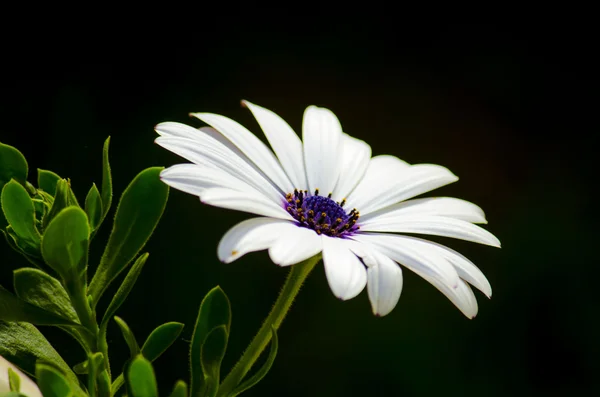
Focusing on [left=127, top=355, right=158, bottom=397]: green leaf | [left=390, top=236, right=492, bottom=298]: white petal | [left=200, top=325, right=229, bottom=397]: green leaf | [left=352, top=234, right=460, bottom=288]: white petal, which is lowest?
[left=127, top=355, right=158, bottom=397]: green leaf

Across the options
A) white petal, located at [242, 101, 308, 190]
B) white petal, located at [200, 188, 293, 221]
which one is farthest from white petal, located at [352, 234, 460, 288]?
white petal, located at [242, 101, 308, 190]

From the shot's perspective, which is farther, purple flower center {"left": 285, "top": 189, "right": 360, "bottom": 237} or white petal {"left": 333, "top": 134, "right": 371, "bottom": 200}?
white petal {"left": 333, "top": 134, "right": 371, "bottom": 200}

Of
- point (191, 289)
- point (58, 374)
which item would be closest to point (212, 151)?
point (58, 374)

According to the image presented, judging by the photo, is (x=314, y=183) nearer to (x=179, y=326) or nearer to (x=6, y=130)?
(x=179, y=326)

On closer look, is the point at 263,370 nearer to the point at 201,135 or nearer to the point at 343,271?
the point at 343,271

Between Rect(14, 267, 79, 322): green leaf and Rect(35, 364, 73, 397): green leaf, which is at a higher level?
Rect(14, 267, 79, 322): green leaf

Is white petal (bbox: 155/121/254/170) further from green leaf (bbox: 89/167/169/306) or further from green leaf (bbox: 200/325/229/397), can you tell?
green leaf (bbox: 200/325/229/397)

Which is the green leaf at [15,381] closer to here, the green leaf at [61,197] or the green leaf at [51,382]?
the green leaf at [51,382]
